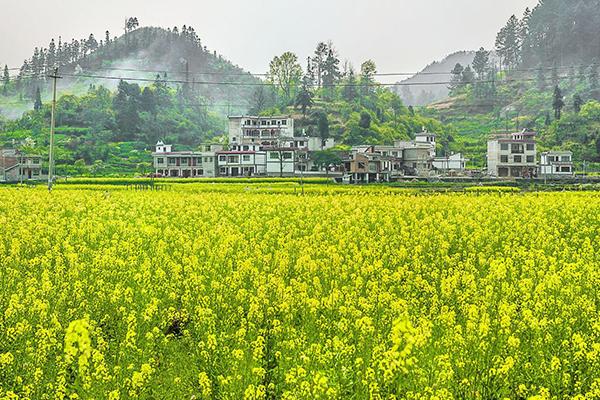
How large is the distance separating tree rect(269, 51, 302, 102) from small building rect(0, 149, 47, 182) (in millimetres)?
63474

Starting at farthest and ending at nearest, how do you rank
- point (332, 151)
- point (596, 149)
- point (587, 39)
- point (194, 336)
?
1. point (587, 39)
2. point (596, 149)
3. point (332, 151)
4. point (194, 336)

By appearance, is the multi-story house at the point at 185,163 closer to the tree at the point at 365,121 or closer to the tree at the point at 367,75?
the tree at the point at 365,121

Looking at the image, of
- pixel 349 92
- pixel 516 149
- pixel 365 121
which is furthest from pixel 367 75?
pixel 516 149

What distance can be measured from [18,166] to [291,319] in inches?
3127

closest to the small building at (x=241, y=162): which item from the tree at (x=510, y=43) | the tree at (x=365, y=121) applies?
the tree at (x=365, y=121)

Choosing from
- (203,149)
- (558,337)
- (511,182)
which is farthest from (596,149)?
(558,337)

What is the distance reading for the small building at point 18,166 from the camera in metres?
77.8

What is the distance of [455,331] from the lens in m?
8.17

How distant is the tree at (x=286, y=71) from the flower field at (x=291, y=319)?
387ft

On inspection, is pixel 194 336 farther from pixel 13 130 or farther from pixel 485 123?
pixel 485 123

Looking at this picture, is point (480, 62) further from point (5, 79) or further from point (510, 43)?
point (5, 79)

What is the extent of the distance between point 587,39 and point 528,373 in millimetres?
181752

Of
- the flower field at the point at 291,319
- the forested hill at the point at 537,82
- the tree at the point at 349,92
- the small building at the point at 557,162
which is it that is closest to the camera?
the flower field at the point at 291,319

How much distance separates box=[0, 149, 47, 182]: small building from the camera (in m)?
77.8
